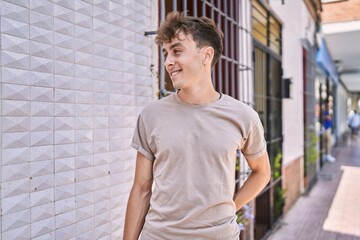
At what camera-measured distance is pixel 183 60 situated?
4.50ft

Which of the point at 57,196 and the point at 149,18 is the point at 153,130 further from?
the point at 149,18

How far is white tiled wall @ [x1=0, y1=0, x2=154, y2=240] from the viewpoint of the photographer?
49.8 inches

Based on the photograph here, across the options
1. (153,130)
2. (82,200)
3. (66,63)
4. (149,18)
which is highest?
(149,18)

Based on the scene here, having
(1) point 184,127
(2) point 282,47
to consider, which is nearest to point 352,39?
(2) point 282,47

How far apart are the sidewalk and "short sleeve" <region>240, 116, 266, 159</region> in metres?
3.03

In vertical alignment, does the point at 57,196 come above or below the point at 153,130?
below

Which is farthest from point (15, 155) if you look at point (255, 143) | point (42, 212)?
point (255, 143)

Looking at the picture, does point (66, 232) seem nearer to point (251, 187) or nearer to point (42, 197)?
point (42, 197)

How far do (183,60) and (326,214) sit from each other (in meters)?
4.64

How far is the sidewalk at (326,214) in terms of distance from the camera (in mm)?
4297

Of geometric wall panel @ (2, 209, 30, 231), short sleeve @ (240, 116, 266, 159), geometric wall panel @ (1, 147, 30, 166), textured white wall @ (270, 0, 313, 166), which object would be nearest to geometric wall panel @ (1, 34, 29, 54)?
geometric wall panel @ (1, 147, 30, 166)

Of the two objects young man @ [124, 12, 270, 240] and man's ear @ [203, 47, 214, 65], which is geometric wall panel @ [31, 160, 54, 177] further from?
man's ear @ [203, 47, 214, 65]

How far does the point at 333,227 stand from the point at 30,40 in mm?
4446

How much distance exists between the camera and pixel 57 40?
4.65 ft
